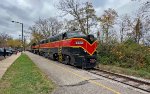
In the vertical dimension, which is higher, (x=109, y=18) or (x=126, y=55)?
(x=109, y=18)

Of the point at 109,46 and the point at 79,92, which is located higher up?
the point at 109,46

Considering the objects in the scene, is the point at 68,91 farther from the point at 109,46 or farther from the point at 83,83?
the point at 109,46

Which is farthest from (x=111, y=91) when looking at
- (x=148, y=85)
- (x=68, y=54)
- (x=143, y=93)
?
(x=68, y=54)

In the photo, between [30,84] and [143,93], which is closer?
[143,93]

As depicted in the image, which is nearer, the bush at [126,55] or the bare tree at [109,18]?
the bush at [126,55]

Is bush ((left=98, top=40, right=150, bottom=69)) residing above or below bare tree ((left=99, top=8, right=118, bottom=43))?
below

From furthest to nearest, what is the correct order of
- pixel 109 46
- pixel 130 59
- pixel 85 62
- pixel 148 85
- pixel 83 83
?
1. pixel 109 46
2. pixel 130 59
3. pixel 85 62
4. pixel 83 83
5. pixel 148 85

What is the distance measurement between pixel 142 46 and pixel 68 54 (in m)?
6.93

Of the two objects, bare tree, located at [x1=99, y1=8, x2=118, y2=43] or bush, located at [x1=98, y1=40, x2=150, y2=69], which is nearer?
bush, located at [x1=98, y1=40, x2=150, y2=69]

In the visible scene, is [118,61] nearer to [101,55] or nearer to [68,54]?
[101,55]

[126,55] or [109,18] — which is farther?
[109,18]

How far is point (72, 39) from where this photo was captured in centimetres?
2384

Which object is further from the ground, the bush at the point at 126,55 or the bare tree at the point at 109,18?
the bare tree at the point at 109,18

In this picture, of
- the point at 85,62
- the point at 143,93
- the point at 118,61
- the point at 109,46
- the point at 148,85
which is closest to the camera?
the point at 143,93
